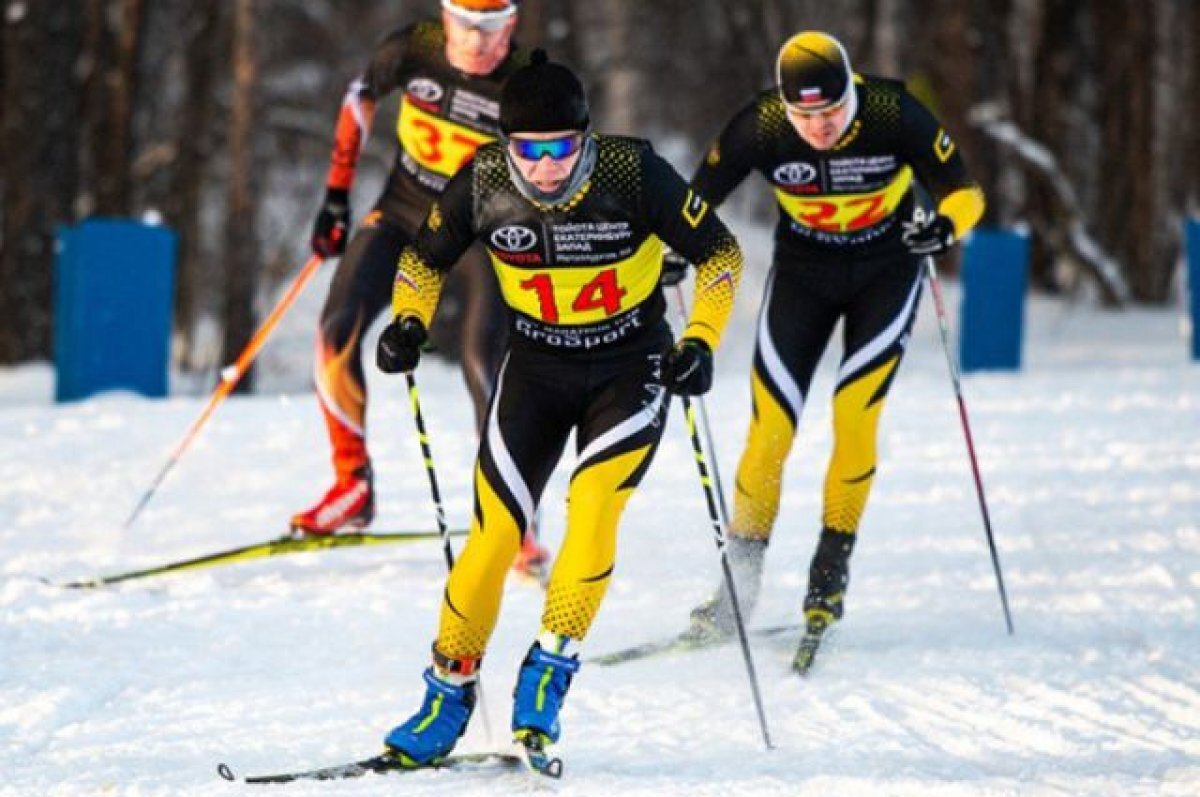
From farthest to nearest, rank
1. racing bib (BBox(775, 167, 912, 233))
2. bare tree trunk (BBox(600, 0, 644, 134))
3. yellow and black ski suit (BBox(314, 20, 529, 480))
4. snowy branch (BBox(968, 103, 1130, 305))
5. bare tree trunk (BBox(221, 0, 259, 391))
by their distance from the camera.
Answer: bare tree trunk (BBox(600, 0, 644, 134))
snowy branch (BBox(968, 103, 1130, 305))
bare tree trunk (BBox(221, 0, 259, 391))
yellow and black ski suit (BBox(314, 20, 529, 480))
racing bib (BBox(775, 167, 912, 233))

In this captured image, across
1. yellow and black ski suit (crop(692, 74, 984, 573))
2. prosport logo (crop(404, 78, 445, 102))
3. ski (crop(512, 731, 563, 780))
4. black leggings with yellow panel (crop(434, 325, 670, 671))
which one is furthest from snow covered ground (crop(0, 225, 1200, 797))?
prosport logo (crop(404, 78, 445, 102))

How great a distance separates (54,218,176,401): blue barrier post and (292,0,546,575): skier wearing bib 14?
382 cm

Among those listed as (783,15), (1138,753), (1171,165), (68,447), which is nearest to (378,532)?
(68,447)

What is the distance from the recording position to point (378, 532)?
7.91m

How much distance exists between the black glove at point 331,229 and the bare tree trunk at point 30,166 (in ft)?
26.4

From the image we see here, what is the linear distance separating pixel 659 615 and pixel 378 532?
1677 millimetres

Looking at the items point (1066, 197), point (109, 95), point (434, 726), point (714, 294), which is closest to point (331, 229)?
point (714, 294)

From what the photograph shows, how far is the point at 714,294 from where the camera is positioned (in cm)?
489

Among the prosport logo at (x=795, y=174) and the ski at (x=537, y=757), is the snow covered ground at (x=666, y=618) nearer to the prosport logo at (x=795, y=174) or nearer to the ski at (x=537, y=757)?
the ski at (x=537, y=757)

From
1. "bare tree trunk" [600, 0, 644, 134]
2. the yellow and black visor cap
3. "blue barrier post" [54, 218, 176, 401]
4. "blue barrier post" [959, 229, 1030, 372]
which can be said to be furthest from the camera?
"bare tree trunk" [600, 0, 644, 134]

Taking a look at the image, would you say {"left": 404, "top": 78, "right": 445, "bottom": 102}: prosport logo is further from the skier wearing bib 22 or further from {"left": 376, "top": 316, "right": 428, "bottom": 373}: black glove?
{"left": 376, "top": 316, "right": 428, "bottom": 373}: black glove

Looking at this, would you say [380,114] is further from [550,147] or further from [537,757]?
[537,757]

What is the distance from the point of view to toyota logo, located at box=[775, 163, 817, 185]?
20.3 ft

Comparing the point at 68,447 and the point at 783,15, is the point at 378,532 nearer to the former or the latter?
the point at 68,447
